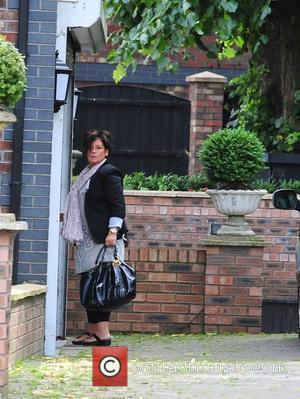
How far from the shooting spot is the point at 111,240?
33.8ft

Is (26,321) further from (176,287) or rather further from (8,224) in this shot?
(176,287)

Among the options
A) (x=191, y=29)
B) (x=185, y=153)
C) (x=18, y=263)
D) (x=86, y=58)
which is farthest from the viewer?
(x=86, y=58)

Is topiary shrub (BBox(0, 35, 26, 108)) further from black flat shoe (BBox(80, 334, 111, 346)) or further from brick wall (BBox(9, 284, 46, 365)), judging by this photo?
black flat shoe (BBox(80, 334, 111, 346))

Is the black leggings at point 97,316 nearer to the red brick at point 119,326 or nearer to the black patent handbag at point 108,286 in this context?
the black patent handbag at point 108,286

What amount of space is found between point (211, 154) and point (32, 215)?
3.28 m

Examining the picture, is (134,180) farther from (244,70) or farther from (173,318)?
(244,70)

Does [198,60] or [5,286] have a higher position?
[198,60]

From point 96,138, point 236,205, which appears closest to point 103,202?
point 96,138

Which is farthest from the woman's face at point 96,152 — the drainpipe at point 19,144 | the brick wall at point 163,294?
the brick wall at point 163,294

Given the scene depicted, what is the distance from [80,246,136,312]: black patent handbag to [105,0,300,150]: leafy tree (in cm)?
414

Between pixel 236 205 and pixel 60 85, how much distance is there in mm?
3163

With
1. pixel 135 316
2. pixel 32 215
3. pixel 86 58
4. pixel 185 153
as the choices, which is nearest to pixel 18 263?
pixel 32 215

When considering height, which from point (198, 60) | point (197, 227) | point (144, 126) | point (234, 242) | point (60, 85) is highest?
point (198, 60)

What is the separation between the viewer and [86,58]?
20672mm
